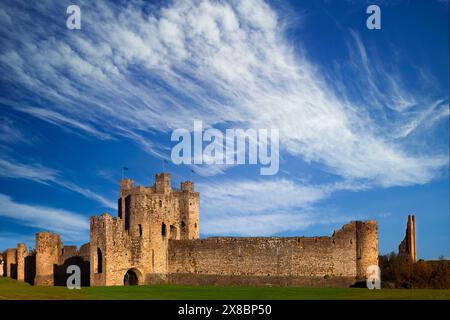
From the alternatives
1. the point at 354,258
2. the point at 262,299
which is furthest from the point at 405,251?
the point at 262,299

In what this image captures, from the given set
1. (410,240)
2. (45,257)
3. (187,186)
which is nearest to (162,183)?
(187,186)

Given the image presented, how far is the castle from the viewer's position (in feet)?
186

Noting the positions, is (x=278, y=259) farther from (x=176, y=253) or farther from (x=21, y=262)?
(x=21, y=262)

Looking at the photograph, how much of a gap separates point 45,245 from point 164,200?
39.2 feet

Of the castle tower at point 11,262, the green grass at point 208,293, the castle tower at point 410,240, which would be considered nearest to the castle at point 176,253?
the castle tower at point 11,262

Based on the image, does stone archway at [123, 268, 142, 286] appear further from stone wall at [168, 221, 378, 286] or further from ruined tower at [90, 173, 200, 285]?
stone wall at [168, 221, 378, 286]

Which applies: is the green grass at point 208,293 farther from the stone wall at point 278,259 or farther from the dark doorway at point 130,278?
the dark doorway at point 130,278

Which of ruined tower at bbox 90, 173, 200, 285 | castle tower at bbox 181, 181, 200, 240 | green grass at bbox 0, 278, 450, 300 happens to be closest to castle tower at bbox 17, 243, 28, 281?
ruined tower at bbox 90, 173, 200, 285

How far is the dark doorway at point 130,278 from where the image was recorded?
61.0m

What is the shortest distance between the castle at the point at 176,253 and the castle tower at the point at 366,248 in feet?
0.27

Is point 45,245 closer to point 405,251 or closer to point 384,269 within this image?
point 384,269

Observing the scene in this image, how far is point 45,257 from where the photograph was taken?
211 feet

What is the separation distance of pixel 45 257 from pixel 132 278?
921cm

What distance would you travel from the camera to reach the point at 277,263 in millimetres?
58812
